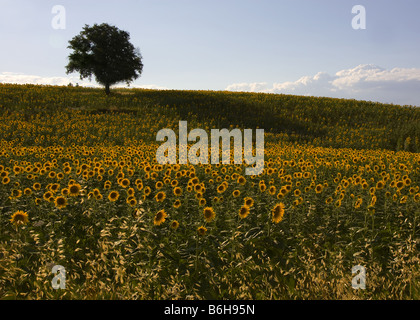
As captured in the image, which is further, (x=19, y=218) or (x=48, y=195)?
(x=48, y=195)

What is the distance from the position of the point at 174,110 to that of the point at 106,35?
1839 cm

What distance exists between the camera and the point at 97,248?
16.4 ft

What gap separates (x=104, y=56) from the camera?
40188mm

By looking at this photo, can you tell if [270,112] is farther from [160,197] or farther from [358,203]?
[160,197]

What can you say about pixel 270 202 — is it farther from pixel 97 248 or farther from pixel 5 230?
pixel 5 230

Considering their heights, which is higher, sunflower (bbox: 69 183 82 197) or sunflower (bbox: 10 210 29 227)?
sunflower (bbox: 69 183 82 197)

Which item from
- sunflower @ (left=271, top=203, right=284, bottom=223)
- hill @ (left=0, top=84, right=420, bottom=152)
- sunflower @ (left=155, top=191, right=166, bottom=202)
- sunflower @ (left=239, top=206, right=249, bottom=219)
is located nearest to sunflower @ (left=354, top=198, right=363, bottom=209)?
sunflower @ (left=271, top=203, right=284, bottom=223)

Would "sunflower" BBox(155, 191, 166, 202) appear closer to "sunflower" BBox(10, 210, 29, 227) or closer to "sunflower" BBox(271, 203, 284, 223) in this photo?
"sunflower" BBox(271, 203, 284, 223)

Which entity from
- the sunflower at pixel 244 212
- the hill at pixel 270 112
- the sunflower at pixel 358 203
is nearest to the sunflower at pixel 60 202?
the sunflower at pixel 244 212

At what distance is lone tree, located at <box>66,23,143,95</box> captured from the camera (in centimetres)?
4006

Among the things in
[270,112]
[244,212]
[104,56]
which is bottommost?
[244,212]

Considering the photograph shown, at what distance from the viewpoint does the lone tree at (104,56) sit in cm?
4006

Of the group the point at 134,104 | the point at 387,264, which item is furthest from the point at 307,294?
the point at 134,104

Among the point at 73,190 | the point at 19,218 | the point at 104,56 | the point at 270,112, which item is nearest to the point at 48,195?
the point at 73,190
